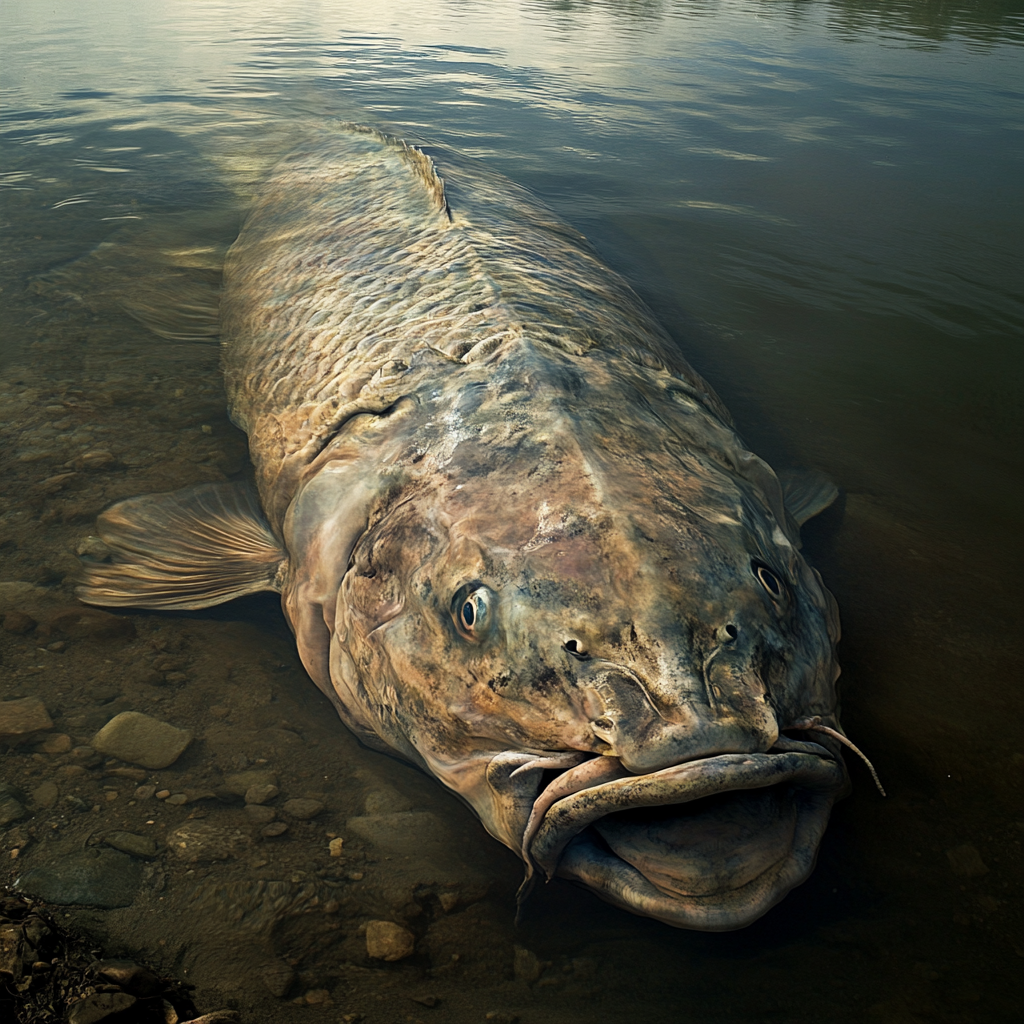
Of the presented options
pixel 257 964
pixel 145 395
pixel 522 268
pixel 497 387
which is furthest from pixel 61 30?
pixel 257 964

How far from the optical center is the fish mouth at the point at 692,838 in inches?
73.4

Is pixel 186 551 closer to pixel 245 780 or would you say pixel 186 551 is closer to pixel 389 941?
pixel 245 780

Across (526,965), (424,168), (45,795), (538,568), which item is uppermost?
(424,168)

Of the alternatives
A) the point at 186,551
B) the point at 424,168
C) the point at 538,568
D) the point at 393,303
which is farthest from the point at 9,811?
the point at 424,168

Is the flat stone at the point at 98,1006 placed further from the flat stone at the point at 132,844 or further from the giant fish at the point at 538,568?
the giant fish at the point at 538,568

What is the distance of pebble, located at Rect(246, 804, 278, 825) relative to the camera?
8.21 ft

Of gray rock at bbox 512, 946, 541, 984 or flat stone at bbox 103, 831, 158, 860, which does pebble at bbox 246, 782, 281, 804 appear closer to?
flat stone at bbox 103, 831, 158, 860

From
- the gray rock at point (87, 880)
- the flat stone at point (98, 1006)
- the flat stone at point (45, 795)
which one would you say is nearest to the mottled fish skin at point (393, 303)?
the flat stone at point (45, 795)

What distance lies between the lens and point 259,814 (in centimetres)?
252

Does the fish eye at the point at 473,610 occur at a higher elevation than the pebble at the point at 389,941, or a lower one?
higher

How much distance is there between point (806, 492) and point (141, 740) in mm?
→ 3120

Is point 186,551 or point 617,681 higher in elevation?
point 617,681

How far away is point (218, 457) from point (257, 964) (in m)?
2.86

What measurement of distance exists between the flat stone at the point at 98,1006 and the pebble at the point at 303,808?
79 centimetres
